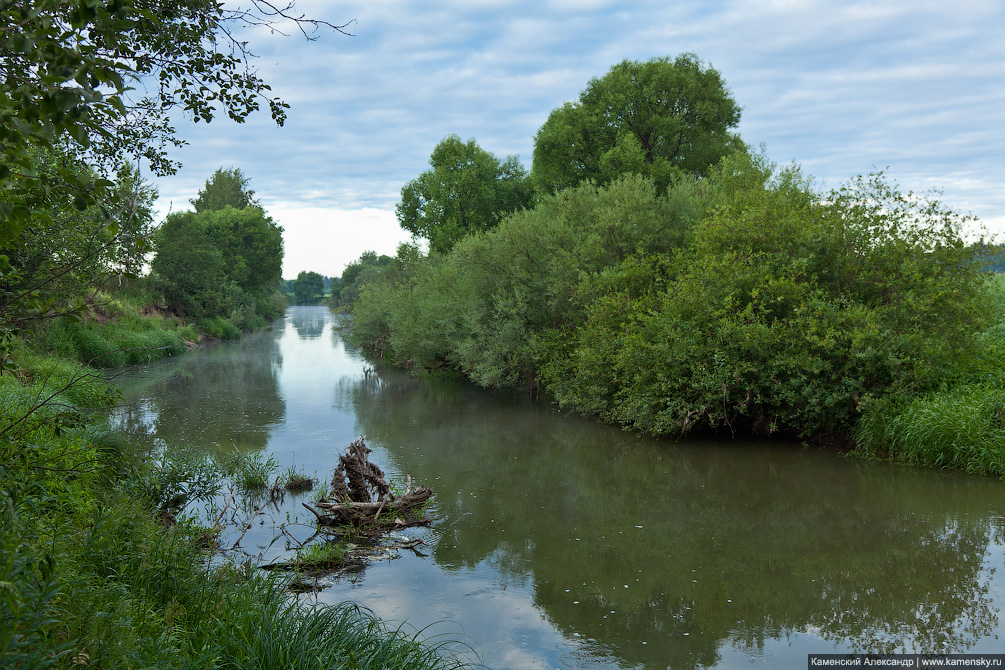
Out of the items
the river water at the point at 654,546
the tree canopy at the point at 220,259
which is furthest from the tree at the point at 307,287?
the river water at the point at 654,546

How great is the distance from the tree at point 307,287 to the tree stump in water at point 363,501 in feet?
581

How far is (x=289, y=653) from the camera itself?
5141mm

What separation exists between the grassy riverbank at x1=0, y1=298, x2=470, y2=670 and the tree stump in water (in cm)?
199

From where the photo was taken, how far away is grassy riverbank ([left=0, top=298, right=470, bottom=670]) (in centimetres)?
400

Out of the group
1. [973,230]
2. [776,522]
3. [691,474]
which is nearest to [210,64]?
[776,522]

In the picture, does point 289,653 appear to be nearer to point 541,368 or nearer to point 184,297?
point 541,368

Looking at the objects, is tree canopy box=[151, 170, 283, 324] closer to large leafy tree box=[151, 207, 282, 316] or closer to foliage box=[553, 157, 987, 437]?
large leafy tree box=[151, 207, 282, 316]

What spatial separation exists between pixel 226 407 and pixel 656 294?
13728mm

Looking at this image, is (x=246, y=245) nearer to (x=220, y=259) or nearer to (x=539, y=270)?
(x=220, y=259)

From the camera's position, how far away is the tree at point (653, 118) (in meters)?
31.5

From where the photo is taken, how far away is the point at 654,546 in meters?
9.98

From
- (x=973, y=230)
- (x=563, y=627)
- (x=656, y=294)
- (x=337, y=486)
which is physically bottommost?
(x=563, y=627)

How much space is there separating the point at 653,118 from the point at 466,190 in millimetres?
13483

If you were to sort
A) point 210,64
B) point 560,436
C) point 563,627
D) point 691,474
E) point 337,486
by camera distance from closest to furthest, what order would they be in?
point 210,64, point 563,627, point 337,486, point 691,474, point 560,436
